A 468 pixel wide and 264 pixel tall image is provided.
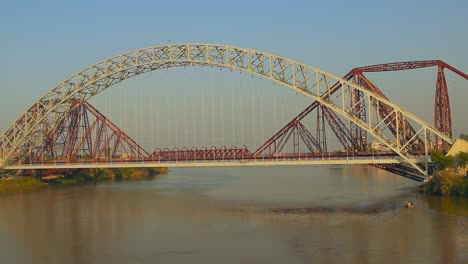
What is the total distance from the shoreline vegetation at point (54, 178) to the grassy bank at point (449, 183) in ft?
122

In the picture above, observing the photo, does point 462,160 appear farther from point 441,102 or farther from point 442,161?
point 441,102

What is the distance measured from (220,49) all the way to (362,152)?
1489cm

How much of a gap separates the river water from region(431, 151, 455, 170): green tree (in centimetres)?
246

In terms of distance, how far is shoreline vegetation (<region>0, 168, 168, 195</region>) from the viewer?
58312mm

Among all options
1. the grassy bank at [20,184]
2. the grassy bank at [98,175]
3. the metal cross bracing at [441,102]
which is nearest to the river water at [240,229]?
the metal cross bracing at [441,102]

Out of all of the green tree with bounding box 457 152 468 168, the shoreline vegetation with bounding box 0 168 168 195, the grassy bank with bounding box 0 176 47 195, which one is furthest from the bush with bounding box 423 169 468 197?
the grassy bank with bounding box 0 176 47 195

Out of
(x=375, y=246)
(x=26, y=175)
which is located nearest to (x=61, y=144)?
(x=26, y=175)

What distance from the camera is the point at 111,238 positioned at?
28734mm

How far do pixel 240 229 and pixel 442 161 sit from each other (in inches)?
695

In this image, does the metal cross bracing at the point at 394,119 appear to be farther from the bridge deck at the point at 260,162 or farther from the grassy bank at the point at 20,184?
the grassy bank at the point at 20,184

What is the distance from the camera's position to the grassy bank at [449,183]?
125ft

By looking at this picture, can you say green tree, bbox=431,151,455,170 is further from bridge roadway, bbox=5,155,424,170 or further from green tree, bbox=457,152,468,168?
bridge roadway, bbox=5,155,424,170

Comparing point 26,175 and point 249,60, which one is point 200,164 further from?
point 26,175

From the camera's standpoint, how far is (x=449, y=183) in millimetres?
38969
